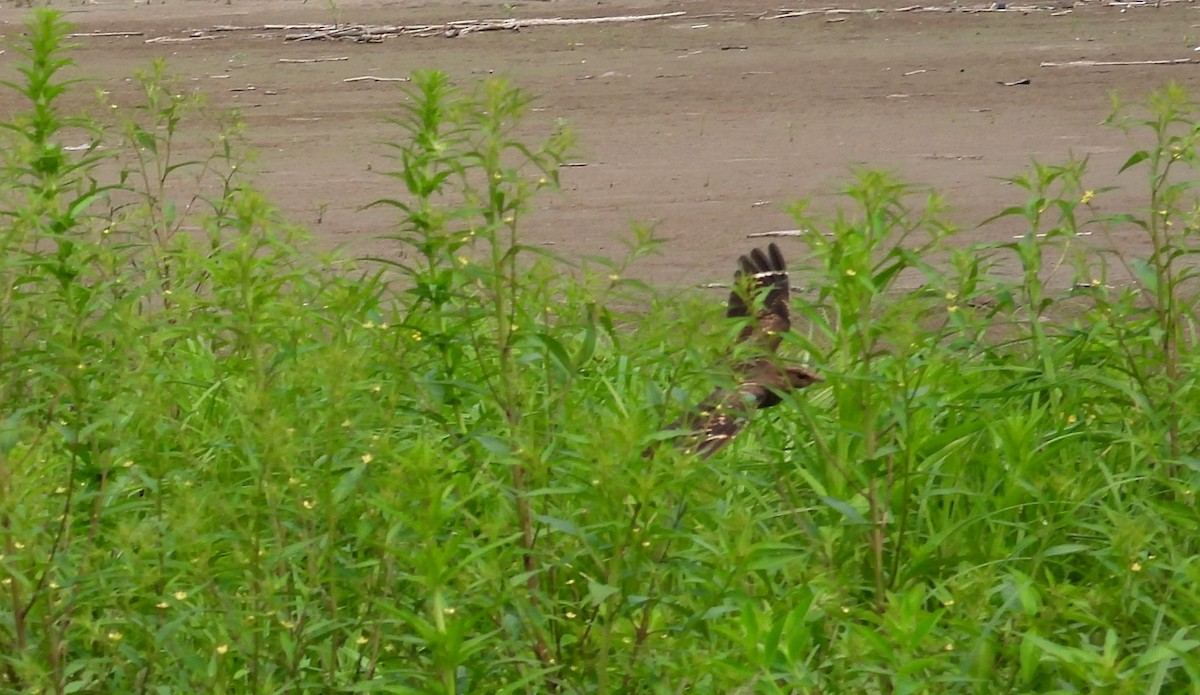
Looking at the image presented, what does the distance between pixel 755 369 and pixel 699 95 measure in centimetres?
506

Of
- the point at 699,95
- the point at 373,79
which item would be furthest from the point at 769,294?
the point at 373,79

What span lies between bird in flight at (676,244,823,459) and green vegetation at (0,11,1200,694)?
0.09m

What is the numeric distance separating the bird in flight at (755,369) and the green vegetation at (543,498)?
88 millimetres

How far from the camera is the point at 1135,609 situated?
9.52ft

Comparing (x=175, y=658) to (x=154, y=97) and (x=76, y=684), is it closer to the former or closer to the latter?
(x=76, y=684)

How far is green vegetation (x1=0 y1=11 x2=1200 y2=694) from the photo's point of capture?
2.55m

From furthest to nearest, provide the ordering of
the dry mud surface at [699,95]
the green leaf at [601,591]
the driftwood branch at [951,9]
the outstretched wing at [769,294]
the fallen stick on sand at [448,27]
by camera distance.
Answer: the driftwood branch at [951,9] < the fallen stick on sand at [448,27] < the dry mud surface at [699,95] < the outstretched wing at [769,294] < the green leaf at [601,591]

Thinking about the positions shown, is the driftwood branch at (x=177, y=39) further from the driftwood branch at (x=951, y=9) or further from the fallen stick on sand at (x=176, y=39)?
the driftwood branch at (x=951, y=9)

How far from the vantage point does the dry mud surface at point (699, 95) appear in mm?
6801

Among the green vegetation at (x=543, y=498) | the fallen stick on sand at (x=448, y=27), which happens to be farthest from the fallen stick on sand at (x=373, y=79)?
the green vegetation at (x=543, y=498)

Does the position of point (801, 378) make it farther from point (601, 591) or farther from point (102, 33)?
point (102, 33)

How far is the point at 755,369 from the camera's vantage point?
13.8ft

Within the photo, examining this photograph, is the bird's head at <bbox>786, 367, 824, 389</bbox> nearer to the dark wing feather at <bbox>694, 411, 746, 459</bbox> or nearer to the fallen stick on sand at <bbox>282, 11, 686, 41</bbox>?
the dark wing feather at <bbox>694, 411, 746, 459</bbox>

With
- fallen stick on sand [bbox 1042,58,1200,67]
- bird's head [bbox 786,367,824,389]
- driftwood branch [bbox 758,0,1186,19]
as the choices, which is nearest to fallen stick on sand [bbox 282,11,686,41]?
driftwood branch [bbox 758,0,1186,19]
